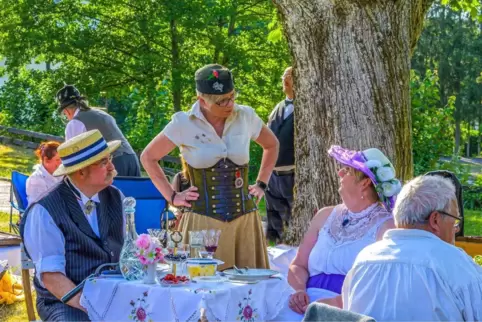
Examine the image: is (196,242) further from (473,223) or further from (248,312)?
(473,223)

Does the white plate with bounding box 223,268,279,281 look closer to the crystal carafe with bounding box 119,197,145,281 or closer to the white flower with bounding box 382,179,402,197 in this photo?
the crystal carafe with bounding box 119,197,145,281

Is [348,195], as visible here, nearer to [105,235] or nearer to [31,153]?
[105,235]

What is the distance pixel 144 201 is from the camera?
6.45 metres

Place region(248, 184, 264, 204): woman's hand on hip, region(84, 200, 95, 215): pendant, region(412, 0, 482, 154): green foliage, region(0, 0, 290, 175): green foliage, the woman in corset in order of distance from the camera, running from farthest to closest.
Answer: region(412, 0, 482, 154): green foliage, region(0, 0, 290, 175): green foliage, region(248, 184, 264, 204): woman's hand on hip, the woman in corset, region(84, 200, 95, 215): pendant

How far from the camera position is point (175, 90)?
17234 mm

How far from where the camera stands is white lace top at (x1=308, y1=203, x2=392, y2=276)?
14.1 ft

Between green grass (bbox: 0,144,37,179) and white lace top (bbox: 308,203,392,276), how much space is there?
13623 mm

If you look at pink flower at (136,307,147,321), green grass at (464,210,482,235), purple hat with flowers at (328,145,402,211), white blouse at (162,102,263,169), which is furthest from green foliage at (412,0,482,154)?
pink flower at (136,307,147,321)

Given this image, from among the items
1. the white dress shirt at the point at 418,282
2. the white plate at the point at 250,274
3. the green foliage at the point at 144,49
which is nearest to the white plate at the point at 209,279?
the white plate at the point at 250,274

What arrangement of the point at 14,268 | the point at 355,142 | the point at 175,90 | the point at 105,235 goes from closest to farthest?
the point at 105,235
the point at 355,142
the point at 14,268
the point at 175,90

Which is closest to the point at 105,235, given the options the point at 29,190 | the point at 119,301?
the point at 119,301

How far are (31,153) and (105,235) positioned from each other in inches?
686

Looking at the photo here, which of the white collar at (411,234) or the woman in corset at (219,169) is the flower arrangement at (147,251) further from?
the woman in corset at (219,169)

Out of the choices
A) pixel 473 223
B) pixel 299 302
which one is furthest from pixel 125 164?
pixel 473 223
